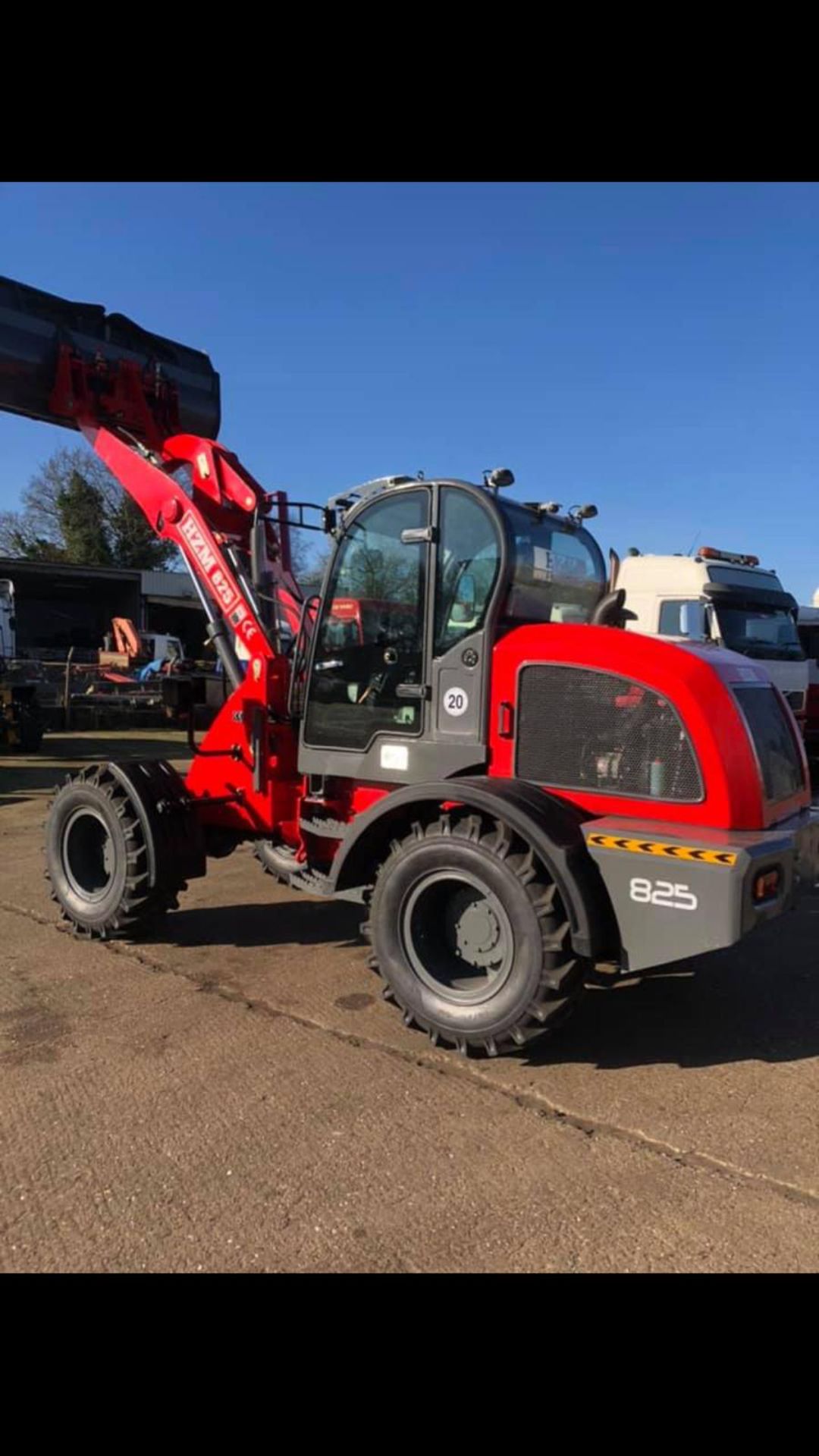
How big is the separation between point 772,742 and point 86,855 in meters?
3.93

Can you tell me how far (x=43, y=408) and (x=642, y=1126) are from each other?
5572 millimetres

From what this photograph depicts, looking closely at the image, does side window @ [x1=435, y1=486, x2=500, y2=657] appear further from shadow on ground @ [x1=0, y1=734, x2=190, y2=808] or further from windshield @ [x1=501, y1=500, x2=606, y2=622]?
shadow on ground @ [x1=0, y1=734, x2=190, y2=808]

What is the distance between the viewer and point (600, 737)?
12.3 feet

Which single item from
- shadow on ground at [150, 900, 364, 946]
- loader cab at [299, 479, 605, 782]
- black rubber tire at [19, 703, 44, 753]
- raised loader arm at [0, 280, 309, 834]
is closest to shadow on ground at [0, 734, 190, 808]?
black rubber tire at [19, 703, 44, 753]

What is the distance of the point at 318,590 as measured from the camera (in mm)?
4965

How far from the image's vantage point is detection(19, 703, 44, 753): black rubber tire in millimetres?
15180

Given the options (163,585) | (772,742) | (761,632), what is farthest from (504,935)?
(163,585)

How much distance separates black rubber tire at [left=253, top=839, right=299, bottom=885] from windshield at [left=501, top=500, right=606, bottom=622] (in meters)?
2.44

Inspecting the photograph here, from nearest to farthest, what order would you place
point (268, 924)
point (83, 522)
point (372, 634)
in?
point (372, 634) → point (268, 924) → point (83, 522)

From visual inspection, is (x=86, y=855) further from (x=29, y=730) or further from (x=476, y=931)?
(x=29, y=730)

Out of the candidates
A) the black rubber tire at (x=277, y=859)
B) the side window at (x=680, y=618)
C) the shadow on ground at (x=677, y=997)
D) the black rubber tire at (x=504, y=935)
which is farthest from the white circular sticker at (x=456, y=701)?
the side window at (x=680, y=618)

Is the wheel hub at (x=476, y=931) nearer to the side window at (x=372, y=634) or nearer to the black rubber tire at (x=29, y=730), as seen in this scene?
the side window at (x=372, y=634)
